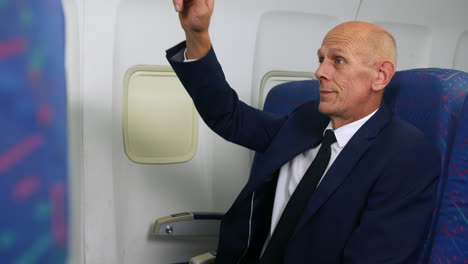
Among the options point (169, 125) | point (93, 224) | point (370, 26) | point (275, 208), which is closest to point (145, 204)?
point (93, 224)

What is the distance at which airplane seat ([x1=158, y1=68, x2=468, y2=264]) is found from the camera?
3.69 feet

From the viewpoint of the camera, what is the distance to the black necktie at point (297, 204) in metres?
1.33

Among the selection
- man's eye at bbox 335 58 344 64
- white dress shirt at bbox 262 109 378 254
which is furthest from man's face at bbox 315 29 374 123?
white dress shirt at bbox 262 109 378 254

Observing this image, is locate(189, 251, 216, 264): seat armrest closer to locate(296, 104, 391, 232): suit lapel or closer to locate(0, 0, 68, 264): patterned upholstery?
locate(296, 104, 391, 232): suit lapel

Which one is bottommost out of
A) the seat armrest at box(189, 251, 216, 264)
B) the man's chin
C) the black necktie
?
the seat armrest at box(189, 251, 216, 264)

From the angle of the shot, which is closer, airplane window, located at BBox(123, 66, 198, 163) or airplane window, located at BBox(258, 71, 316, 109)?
airplane window, located at BBox(123, 66, 198, 163)

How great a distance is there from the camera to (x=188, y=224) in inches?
74.5

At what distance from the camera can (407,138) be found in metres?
1.20

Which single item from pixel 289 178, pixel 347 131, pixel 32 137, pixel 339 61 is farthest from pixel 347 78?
pixel 32 137

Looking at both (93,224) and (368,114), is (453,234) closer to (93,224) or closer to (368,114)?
(368,114)

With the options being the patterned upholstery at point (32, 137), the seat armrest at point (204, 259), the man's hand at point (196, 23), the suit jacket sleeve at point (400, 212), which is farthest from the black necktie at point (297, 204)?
the patterned upholstery at point (32, 137)

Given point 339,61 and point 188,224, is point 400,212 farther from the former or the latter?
point 188,224

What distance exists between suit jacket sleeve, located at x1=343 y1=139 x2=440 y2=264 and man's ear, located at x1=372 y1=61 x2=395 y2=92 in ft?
0.82

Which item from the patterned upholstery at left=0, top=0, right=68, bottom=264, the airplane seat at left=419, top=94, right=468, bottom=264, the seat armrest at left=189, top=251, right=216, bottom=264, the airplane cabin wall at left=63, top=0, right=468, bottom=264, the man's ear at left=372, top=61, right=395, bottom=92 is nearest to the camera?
the patterned upholstery at left=0, top=0, right=68, bottom=264
